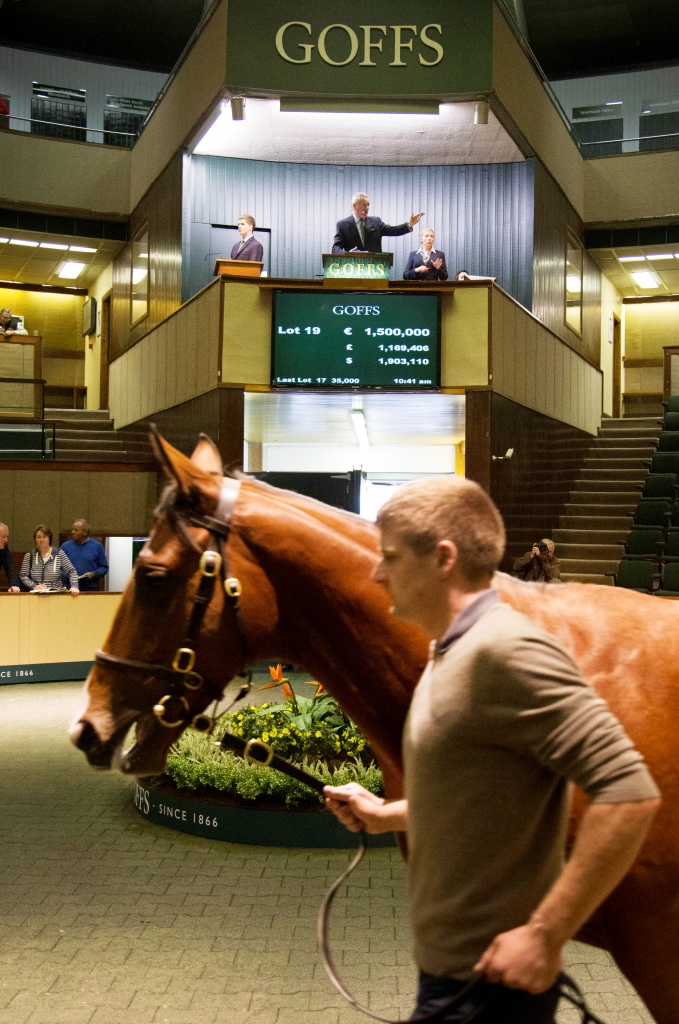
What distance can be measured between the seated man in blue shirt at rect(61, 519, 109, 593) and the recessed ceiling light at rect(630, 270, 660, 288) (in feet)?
46.0

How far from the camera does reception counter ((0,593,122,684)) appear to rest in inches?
507

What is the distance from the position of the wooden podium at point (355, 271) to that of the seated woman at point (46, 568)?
16.7 feet

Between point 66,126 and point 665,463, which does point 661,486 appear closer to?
point 665,463

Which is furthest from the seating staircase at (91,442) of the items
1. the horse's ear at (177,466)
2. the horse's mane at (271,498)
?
the horse's ear at (177,466)

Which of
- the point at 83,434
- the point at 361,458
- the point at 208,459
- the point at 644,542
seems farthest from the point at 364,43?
the point at 208,459

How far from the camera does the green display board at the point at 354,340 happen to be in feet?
38.8

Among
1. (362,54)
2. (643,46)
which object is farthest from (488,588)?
(643,46)

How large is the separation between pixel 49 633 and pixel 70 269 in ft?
40.4

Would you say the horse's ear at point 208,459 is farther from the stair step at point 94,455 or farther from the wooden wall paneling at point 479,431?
the stair step at point 94,455

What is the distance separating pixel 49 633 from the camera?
43.0 feet

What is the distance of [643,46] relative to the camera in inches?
833

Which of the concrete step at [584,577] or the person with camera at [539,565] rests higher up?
the person with camera at [539,565]

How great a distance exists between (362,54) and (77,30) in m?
11.0

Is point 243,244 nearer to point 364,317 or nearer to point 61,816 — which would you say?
point 364,317
